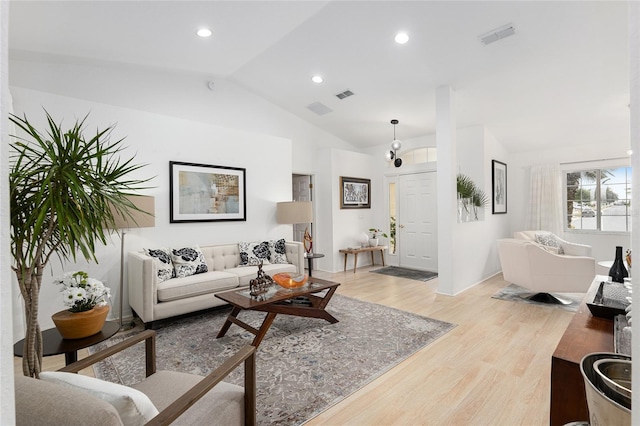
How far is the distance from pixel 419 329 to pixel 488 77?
3.20m

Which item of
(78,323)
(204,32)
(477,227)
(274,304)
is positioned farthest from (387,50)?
(78,323)

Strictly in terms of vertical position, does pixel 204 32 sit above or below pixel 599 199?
above

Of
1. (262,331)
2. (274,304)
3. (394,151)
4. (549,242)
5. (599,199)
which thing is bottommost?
(262,331)

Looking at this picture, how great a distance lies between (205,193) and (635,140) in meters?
4.43

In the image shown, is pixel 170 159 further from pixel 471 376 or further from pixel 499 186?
pixel 499 186

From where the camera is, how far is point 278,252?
458cm

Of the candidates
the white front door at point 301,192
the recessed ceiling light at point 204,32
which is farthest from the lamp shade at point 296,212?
the recessed ceiling light at point 204,32

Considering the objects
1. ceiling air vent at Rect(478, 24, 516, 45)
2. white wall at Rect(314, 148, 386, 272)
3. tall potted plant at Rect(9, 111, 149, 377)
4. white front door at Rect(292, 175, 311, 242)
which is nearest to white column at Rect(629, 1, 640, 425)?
tall potted plant at Rect(9, 111, 149, 377)

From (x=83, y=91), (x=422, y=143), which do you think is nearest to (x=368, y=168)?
(x=422, y=143)

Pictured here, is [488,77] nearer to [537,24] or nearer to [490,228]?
[537,24]

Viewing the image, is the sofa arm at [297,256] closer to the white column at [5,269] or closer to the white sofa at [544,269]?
the white sofa at [544,269]

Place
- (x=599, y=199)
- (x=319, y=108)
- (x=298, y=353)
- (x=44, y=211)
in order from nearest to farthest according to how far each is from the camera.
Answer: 1. (x=44, y=211)
2. (x=298, y=353)
3. (x=319, y=108)
4. (x=599, y=199)

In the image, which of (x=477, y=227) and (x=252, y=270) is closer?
(x=252, y=270)

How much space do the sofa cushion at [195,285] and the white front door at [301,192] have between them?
8.72 feet
